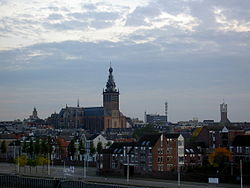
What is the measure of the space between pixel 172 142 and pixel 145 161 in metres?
5.20

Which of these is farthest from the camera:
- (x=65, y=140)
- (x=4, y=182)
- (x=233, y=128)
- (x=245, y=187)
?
(x=65, y=140)

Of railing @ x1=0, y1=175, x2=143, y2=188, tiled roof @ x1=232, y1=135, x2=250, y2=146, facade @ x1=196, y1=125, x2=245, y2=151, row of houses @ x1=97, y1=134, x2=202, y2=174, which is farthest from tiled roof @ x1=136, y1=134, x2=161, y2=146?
railing @ x1=0, y1=175, x2=143, y2=188

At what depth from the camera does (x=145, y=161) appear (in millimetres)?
78500

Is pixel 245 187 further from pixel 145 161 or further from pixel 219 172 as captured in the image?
pixel 145 161

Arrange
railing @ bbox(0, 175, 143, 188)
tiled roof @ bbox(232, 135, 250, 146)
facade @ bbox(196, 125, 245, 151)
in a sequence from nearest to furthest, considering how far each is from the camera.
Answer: railing @ bbox(0, 175, 143, 188), tiled roof @ bbox(232, 135, 250, 146), facade @ bbox(196, 125, 245, 151)

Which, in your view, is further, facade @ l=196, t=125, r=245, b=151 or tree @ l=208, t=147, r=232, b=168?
facade @ l=196, t=125, r=245, b=151

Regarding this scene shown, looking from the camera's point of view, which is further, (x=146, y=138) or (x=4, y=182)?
(x=146, y=138)

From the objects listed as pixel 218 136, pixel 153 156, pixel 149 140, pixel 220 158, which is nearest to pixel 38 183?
pixel 153 156

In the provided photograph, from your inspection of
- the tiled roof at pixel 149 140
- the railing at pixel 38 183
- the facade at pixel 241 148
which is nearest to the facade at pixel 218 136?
the facade at pixel 241 148

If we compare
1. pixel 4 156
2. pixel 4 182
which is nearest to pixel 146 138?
pixel 4 182

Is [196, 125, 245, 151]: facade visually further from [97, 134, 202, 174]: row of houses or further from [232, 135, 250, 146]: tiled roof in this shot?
[97, 134, 202, 174]: row of houses

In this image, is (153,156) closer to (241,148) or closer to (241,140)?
(241,148)

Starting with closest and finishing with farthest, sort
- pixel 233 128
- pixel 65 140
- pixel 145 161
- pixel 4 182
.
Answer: pixel 4 182
pixel 145 161
pixel 233 128
pixel 65 140

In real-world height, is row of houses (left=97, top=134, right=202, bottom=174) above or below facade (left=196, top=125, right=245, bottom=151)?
below
